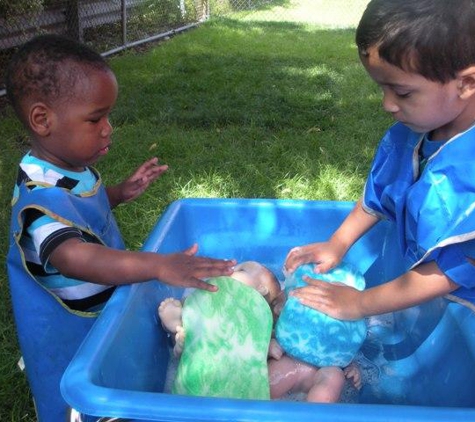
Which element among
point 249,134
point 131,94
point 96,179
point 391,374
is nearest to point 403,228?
point 391,374

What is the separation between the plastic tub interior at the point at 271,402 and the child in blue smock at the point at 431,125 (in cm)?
18

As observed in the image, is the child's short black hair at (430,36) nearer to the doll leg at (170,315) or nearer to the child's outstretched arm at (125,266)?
the child's outstretched arm at (125,266)

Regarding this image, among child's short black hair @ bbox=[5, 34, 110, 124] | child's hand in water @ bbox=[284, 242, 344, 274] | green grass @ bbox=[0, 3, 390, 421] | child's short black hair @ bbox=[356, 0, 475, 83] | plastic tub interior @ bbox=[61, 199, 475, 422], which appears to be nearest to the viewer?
plastic tub interior @ bbox=[61, 199, 475, 422]

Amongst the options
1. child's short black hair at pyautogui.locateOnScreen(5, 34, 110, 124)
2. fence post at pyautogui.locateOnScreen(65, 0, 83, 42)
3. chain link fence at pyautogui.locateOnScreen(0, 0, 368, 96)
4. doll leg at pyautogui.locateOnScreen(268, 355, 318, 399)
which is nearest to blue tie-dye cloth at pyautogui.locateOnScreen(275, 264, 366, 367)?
doll leg at pyautogui.locateOnScreen(268, 355, 318, 399)

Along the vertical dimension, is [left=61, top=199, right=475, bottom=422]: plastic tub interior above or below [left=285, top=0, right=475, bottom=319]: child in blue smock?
below

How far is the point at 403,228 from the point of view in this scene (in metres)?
1.24

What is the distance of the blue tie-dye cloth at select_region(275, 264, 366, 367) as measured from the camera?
1280 millimetres

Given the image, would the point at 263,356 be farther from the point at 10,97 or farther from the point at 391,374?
the point at 10,97

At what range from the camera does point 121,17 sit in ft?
19.8

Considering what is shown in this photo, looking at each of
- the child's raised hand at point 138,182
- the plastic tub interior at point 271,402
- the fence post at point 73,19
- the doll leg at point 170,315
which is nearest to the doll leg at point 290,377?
the plastic tub interior at point 271,402

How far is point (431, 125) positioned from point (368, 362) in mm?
662

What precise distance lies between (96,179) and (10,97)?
0.26 m

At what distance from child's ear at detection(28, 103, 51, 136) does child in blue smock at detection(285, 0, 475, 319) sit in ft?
2.08

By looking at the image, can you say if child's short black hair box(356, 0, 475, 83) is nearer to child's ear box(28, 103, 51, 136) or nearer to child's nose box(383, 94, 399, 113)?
child's nose box(383, 94, 399, 113)
